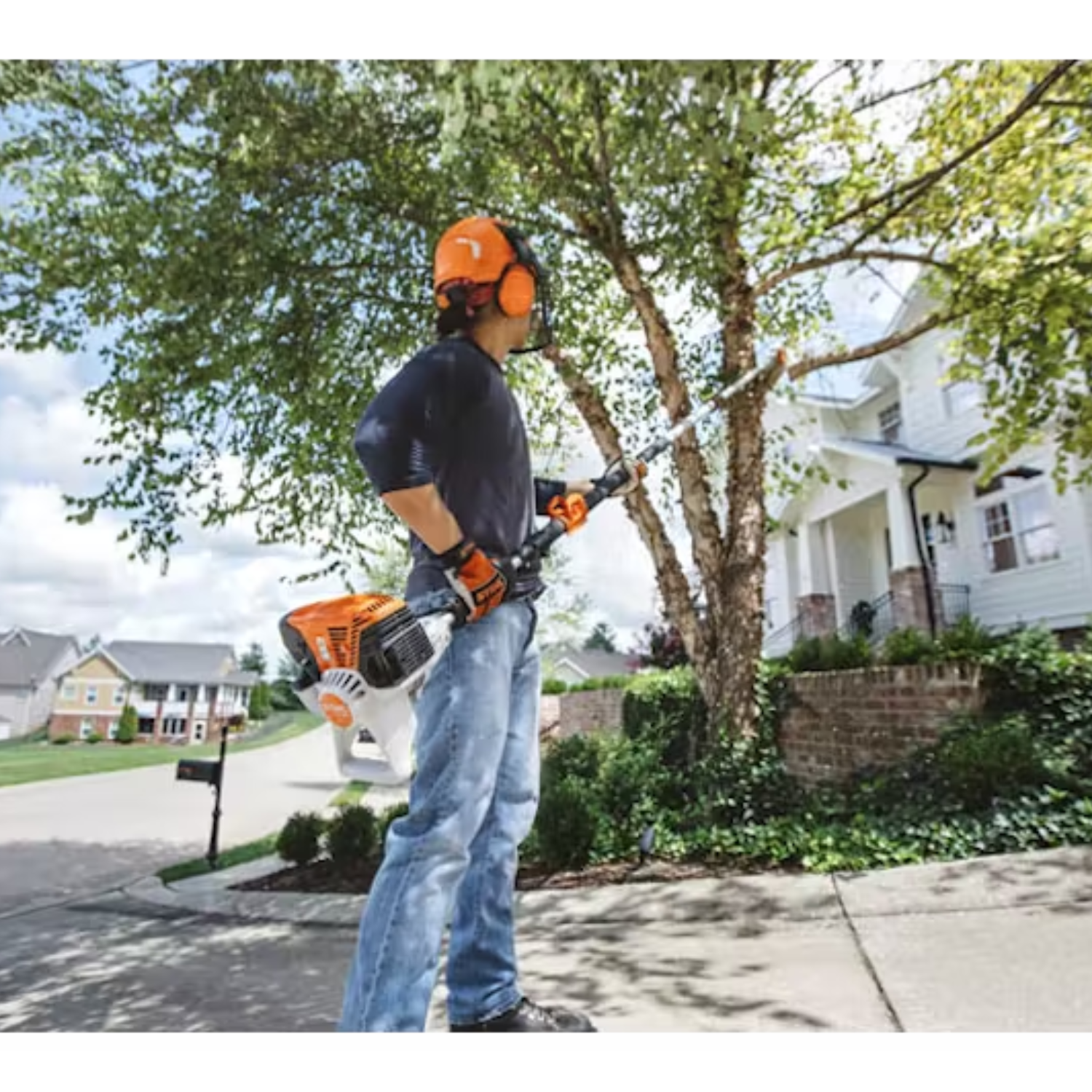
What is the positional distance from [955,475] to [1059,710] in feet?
15.9

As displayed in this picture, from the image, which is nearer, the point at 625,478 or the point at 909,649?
Answer: the point at 625,478

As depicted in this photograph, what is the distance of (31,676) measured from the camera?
8.69ft

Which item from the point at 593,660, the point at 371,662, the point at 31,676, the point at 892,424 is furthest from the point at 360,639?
the point at 593,660

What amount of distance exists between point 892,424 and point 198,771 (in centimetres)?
726

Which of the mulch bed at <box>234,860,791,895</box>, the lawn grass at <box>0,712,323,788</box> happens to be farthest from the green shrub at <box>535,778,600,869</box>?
the lawn grass at <box>0,712,323,788</box>

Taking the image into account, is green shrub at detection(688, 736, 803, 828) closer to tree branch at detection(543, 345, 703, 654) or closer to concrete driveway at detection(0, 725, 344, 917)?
tree branch at detection(543, 345, 703, 654)

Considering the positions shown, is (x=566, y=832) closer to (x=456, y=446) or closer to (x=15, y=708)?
(x=15, y=708)

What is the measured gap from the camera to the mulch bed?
2.48 metres

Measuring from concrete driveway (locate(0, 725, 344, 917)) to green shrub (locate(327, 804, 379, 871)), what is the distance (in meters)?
0.16

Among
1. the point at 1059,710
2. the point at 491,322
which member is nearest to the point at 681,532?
the point at 1059,710

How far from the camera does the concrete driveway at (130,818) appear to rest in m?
2.65

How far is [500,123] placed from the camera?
8.13 feet

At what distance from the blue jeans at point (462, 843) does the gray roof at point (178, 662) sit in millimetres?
2156

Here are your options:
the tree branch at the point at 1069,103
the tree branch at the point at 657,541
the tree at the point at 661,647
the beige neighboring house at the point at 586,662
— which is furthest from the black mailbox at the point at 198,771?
the beige neighboring house at the point at 586,662
